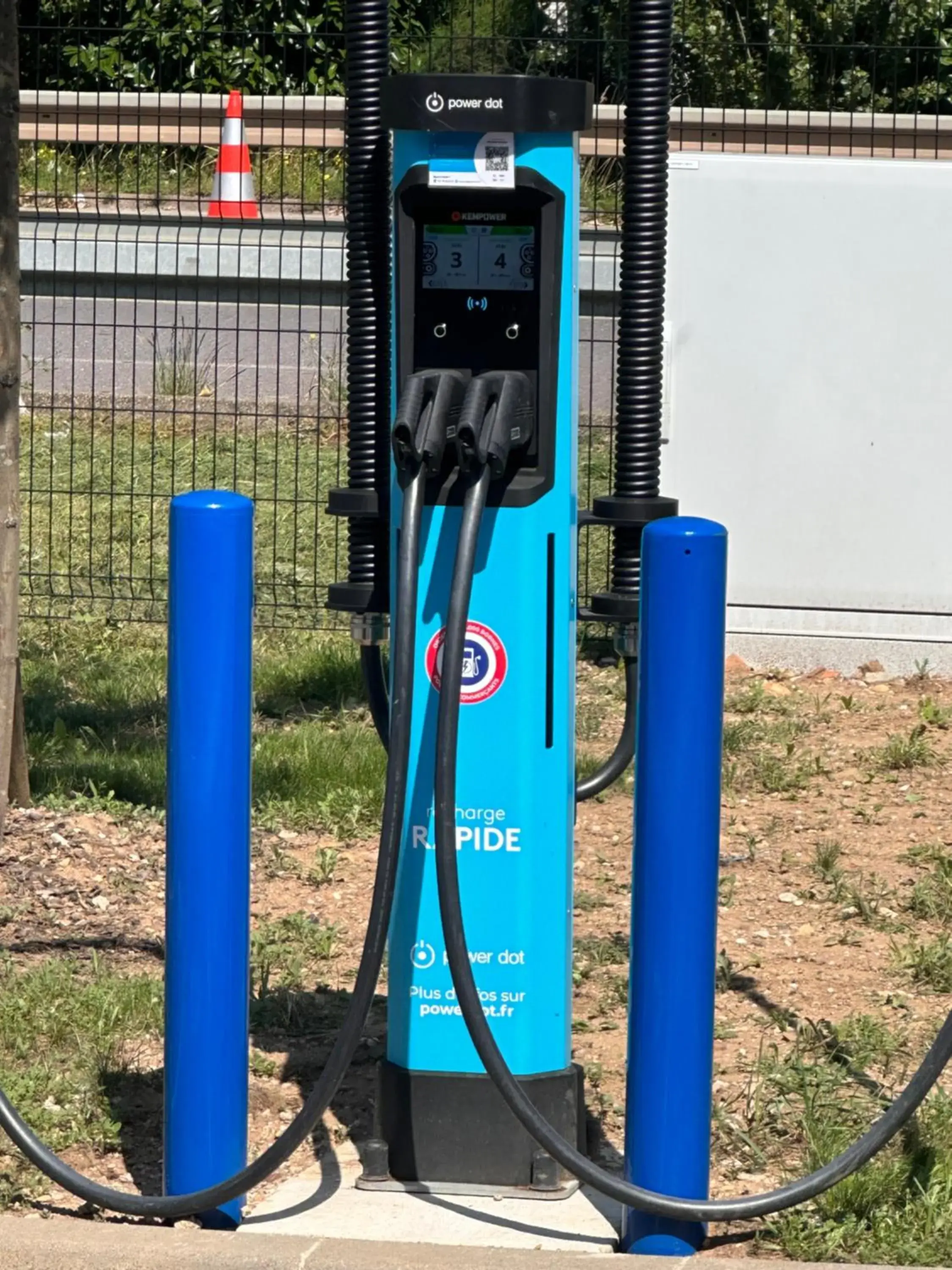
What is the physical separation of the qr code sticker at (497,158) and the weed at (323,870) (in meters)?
2.54

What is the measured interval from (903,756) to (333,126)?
7.34 meters

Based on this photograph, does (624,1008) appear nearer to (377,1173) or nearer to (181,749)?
(377,1173)

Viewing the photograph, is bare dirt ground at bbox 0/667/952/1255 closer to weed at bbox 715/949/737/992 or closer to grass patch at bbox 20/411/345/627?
weed at bbox 715/949/737/992

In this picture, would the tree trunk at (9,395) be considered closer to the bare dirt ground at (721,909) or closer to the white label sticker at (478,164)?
the bare dirt ground at (721,909)

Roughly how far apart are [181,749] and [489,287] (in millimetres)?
1007

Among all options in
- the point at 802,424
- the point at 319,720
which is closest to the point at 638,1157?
the point at 319,720

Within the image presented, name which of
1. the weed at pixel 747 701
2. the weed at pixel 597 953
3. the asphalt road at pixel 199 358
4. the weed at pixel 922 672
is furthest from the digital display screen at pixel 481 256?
the asphalt road at pixel 199 358

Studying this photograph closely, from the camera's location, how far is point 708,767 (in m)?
3.24

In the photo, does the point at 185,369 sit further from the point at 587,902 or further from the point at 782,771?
the point at 587,902

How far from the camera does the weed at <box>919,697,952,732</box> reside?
23.0ft

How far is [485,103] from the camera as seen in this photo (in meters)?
3.34

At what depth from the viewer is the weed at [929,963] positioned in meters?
4.69

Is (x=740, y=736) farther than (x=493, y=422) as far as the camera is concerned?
Yes

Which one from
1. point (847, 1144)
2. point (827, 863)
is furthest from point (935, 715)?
point (847, 1144)
